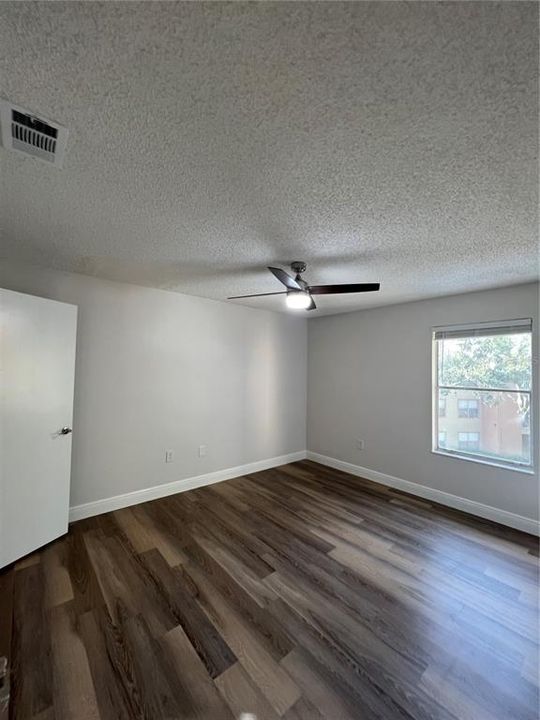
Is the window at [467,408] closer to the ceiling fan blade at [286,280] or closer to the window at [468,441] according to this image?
the window at [468,441]

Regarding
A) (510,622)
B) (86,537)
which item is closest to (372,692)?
(510,622)

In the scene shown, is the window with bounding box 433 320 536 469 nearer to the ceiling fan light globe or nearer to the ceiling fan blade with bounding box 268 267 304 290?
the ceiling fan light globe

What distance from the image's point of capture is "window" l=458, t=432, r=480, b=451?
3.19 m

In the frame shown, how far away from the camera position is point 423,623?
174 cm

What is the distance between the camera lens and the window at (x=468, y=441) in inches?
126

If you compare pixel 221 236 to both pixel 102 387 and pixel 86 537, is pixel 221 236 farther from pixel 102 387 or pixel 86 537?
pixel 86 537

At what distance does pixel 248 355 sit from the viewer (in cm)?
427

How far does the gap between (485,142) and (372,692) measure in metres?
2.54

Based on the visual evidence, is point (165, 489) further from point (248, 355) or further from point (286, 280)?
point (286, 280)

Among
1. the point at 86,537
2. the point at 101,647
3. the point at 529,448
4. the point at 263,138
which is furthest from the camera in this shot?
the point at 529,448

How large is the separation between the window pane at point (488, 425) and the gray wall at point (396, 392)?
0.16 metres

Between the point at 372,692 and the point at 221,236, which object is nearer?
the point at 372,692

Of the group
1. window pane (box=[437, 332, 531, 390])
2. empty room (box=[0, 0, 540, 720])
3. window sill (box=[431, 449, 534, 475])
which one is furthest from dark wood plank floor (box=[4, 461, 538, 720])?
window pane (box=[437, 332, 531, 390])

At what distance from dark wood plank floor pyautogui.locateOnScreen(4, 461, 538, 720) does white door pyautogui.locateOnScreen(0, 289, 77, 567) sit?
0.92 feet
